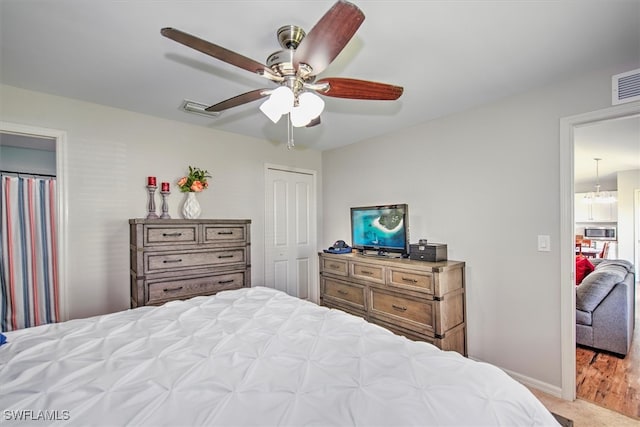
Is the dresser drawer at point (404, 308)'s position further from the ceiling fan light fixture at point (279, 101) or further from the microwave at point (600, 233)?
the microwave at point (600, 233)

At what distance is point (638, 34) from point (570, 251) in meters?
1.38

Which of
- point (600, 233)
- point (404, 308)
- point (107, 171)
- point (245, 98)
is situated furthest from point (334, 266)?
point (600, 233)

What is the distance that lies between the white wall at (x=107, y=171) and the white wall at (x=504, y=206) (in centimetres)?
237

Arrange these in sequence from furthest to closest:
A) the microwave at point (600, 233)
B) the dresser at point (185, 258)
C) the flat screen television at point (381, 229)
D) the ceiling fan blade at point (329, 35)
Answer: the microwave at point (600, 233) < the flat screen television at point (381, 229) < the dresser at point (185, 258) < the ceiling fan blade at point (329, 35)

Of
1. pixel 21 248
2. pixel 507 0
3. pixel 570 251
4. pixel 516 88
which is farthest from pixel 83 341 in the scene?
pixel 516 88

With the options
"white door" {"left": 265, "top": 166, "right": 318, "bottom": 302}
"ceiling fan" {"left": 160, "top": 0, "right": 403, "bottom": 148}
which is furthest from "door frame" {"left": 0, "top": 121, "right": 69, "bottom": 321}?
"white door" {"left": 265, "top": 166, "right": 318, "bottom": 302}

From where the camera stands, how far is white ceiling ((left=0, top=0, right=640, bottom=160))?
58.1 inches

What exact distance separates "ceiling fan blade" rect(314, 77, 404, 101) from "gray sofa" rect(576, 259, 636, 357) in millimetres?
3043

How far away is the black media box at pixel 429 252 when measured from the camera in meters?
2.70

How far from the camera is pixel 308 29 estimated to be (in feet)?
5.33

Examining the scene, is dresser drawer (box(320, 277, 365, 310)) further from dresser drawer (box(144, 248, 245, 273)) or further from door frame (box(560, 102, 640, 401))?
door frame (box(560, 102, 640, 401))

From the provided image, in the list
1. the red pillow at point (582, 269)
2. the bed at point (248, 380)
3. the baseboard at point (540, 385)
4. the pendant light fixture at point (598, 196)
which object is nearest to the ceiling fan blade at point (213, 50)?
the bed at point (248, 380)

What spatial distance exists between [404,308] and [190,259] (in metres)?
2.02

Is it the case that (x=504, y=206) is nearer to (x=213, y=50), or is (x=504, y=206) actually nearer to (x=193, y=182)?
(x=213, y=50)
